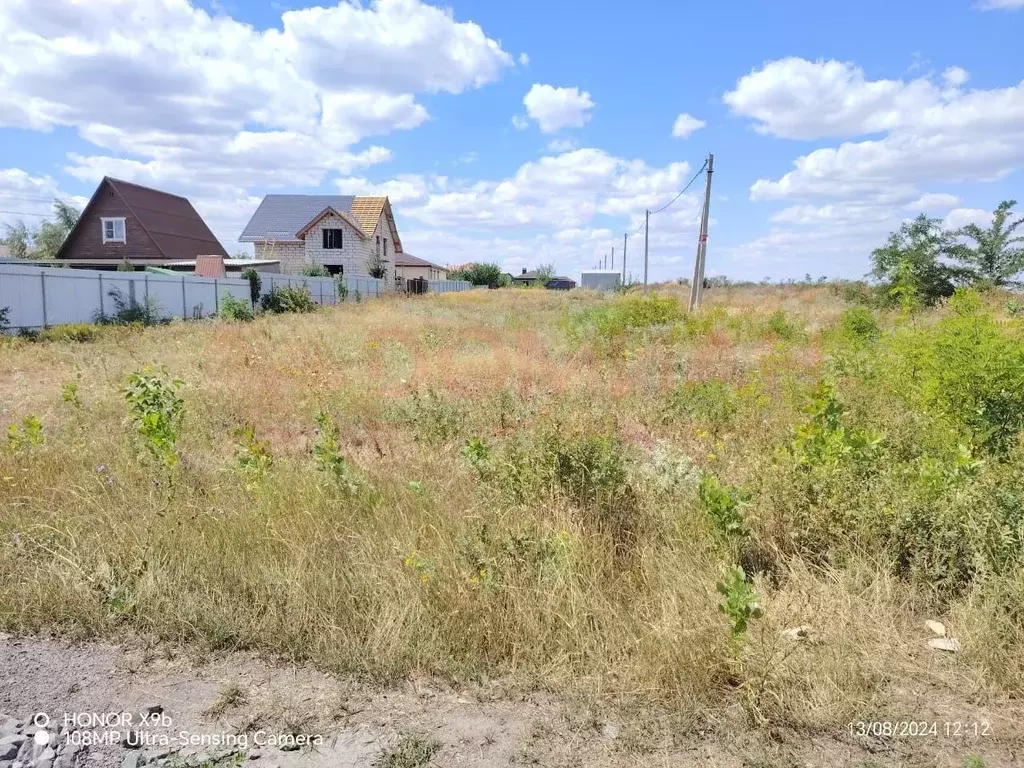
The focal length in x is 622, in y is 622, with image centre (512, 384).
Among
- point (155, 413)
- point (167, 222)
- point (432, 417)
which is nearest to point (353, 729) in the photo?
point (155, 413)

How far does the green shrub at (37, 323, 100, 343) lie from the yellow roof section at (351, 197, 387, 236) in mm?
28387

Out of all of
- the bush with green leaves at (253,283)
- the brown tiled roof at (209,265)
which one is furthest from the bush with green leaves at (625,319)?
the brown tiled roof at (209,265)

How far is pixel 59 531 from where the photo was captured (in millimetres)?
3367

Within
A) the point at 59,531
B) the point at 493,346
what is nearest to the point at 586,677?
the point at 59,531

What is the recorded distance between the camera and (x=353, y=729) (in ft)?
7.36

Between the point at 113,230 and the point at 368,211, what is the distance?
15.2 metres

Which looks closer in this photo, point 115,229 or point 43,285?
point 43,285

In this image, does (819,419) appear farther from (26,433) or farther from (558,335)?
(558,335)

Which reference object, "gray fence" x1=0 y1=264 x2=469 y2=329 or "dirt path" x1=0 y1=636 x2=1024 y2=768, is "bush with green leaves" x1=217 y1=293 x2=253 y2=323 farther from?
"dirt path" x1=0 y1=636 x2=1024 y2=768

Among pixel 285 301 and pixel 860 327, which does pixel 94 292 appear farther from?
pixel 860 327

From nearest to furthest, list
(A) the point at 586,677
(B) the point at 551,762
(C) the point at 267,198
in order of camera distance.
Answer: (B) the point at 551,762
(A) the point at 586,677
(C) the point at 267,198

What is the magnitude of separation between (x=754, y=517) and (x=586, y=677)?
1.46 metres

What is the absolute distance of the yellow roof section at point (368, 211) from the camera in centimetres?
4216
